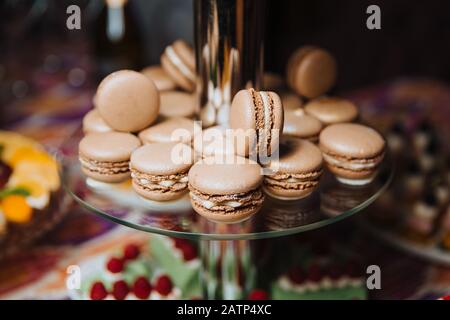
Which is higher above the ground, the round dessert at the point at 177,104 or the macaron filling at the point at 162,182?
the round dessert at the point at 177,104

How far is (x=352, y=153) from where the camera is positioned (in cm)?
75

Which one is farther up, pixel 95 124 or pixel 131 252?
pixel 95 124

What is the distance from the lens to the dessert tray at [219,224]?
66cm

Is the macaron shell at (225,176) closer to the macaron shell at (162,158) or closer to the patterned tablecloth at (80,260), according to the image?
the macaron shell at (162,158)

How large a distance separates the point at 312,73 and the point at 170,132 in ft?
0.88

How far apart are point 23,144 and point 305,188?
26.8 inches

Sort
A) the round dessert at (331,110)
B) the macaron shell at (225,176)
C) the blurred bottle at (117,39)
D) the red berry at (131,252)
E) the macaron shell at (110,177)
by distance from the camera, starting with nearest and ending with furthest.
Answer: the macaron shell at (225,176) < the macaron shell at (110,177) < the round dessert at (331,110) < the red berry at (131,252) < the blurred bottle at (117,39)

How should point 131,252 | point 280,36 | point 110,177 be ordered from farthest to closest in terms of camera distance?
point 280,36 < point 131,252 < point 110,177

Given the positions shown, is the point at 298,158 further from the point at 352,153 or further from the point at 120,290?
the point at 120,290

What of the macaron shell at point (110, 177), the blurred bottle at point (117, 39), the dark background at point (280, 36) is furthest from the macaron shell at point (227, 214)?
the blurred bottle at point (117, 39)

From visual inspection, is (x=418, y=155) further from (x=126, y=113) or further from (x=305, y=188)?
(x=126, y=113)

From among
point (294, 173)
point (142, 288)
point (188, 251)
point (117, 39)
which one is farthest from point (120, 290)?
point (117, 39)

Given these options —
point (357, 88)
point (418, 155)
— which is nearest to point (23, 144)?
point (418, 155)

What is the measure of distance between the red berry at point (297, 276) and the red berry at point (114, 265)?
0.93 feet
